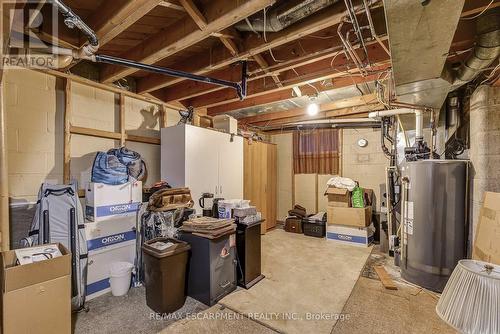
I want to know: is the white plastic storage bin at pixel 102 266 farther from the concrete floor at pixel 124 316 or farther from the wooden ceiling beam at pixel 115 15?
the wooden ceiling beam at pixel 115 15

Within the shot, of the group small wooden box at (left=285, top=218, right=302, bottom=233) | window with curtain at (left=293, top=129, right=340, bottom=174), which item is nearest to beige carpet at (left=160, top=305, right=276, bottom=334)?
small wooden box at (left=285, top=218, right=302, bottom=233)

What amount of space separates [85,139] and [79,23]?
1614 mm

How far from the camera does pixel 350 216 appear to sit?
4406 millimetres

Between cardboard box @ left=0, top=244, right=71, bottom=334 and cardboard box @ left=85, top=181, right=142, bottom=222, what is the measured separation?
76 cm

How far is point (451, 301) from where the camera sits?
2.50ft

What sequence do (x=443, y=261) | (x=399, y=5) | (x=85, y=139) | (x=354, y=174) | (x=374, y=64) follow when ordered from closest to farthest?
1. (x=399, y=5)
2. (x=374, y=64)
3. (x=443, y=261)
4. (x=85, y=139)
5. (x=354, y=174)

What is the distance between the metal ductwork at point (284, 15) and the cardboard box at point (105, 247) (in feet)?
8.09

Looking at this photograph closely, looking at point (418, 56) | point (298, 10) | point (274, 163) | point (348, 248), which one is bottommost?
Result: point (348, 248)

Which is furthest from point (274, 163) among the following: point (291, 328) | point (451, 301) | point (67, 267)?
point (451, 301)

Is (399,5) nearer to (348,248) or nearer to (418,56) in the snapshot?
(418,56)

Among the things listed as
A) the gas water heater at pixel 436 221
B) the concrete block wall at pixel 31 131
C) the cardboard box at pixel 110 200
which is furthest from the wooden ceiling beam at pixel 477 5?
the concrete block wall at pixel 31 131

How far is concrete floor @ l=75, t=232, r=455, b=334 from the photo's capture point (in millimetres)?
2033

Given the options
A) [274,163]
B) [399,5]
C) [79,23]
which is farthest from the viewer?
[274,163]

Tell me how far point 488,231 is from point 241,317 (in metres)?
2.46
